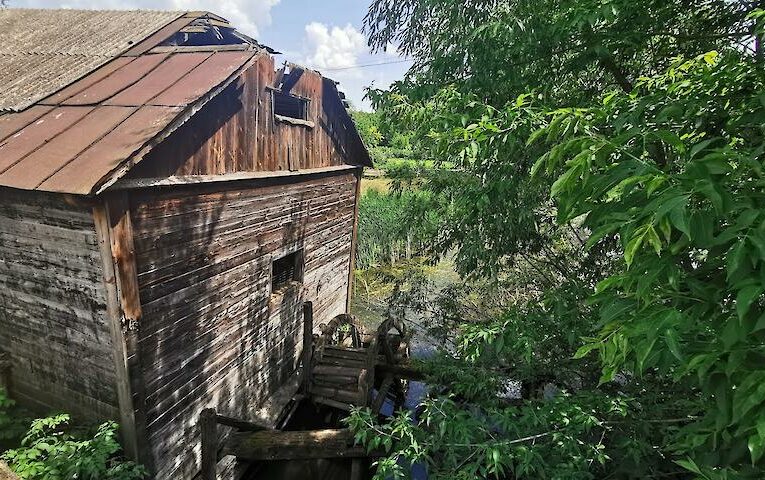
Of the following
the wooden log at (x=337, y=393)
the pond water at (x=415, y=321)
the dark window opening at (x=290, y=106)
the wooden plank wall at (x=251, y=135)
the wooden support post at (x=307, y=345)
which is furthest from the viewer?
the pond water at (x=415, y=321)

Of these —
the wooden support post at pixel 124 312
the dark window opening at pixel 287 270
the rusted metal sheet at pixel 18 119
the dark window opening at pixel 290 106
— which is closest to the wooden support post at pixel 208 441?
the wooden support post at pixel 124 312

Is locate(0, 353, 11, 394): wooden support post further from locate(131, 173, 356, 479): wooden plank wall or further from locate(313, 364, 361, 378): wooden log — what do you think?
locate(313, 364, 361, 378): wooden log

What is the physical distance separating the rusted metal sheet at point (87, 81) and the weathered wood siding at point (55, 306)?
141 cm

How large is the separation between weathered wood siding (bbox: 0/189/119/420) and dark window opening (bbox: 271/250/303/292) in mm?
3152

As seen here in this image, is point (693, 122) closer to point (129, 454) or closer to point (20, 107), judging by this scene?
point (129, 454)

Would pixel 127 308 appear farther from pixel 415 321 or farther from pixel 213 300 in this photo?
pixel 415 321

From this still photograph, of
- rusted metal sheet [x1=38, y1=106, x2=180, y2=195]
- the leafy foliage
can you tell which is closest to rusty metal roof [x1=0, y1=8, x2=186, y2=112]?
rusted metal sheet [x1=38, y1=106, x2=180, y2=195]

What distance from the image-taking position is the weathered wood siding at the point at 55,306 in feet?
13.8

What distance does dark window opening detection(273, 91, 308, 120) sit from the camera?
7.23 meters

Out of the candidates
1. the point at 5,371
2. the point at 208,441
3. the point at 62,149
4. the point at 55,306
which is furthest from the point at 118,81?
the point at 208,441

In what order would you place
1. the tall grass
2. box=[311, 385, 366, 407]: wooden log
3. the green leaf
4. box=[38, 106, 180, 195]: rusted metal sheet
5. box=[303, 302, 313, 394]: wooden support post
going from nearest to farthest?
the green leaf
box=[38, 106, 180, 195]: rusted metal sheet
box=[311, 385, 366, 407]: wooden log
box=[303, 302, 313, 394]: wooden support post
the tall grass

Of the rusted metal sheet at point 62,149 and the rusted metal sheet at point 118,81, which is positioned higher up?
the rusted metal sheet at point 118,81

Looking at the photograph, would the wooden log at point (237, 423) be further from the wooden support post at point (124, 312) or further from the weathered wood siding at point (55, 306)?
the weathered wood siding at point (55, 306)

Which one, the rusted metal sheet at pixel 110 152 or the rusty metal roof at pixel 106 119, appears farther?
the rusty metal roof at pixel 106 119
